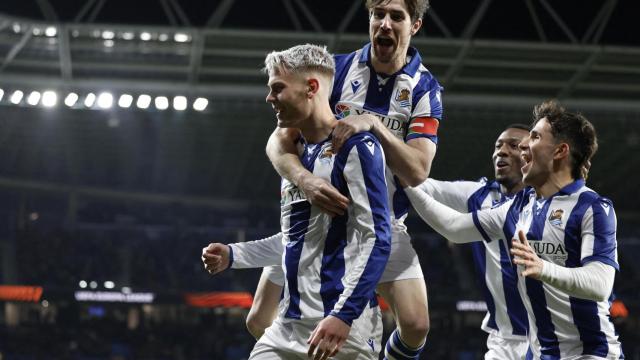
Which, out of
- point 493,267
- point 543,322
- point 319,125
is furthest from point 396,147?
point 493,267

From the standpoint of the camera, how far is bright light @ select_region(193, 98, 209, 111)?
1698cm

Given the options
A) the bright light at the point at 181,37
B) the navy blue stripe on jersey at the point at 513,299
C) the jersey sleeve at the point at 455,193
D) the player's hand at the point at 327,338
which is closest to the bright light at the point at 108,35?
the bright light at the point at 181,37

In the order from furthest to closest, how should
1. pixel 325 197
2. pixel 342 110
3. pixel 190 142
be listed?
pixel 190 142 < pixel 342 110 < pixel 325 197

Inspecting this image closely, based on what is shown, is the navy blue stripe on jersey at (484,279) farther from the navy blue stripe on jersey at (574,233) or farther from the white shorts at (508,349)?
the navy blue stripe on jersey at (574,233)

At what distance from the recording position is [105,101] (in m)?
16.5

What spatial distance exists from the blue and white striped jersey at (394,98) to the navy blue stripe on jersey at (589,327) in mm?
972

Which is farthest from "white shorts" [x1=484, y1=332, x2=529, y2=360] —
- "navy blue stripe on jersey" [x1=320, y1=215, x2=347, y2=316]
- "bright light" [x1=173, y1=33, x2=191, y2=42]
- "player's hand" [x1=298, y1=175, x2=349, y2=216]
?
"bright light" [x1=173, y1=33, x2=191, y2=42]

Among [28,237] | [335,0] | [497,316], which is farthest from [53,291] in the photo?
[497,316]

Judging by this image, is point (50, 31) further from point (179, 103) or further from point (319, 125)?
point (319, 125)

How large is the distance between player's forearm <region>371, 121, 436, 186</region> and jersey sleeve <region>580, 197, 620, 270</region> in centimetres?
75

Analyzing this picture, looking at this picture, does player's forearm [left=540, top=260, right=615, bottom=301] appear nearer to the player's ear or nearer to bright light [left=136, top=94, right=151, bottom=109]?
the player's ear

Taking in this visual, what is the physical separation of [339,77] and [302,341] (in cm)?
150

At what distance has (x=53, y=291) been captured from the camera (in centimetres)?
1806

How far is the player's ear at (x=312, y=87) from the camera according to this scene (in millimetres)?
3500
